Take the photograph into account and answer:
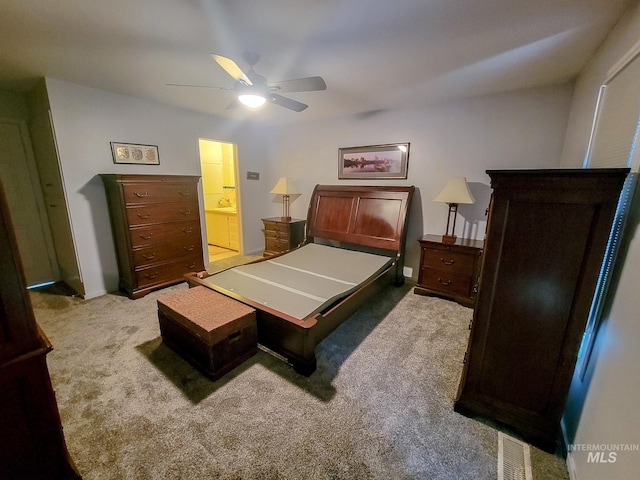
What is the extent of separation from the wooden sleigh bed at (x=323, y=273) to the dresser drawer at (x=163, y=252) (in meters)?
1.01

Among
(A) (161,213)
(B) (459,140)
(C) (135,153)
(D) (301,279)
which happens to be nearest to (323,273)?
(D) (301,279)

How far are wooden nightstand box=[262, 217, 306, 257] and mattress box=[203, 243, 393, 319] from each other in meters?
0.77

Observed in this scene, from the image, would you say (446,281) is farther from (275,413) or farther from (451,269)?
(275,413)

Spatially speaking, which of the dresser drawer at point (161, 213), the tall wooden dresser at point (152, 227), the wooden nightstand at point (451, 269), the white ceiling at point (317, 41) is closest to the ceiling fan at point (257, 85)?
the white ceiling at point (317, 41)

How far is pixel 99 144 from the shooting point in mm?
3041

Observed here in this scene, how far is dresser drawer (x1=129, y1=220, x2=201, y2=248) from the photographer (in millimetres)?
3077

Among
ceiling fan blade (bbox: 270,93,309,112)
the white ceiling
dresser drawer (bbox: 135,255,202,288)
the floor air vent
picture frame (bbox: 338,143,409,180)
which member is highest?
the white ceiling

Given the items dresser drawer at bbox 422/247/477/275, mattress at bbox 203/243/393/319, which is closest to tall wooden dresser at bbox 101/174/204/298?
mattress at bbox 203/243/393/319

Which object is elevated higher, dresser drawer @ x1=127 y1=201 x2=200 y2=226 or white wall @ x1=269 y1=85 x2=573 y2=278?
white wall @ x1=269 y1=85 x2=573 y2=278

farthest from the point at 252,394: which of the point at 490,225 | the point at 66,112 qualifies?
the point at 66,112

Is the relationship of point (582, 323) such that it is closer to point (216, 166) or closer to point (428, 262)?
point (428, 262)

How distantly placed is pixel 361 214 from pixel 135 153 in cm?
314

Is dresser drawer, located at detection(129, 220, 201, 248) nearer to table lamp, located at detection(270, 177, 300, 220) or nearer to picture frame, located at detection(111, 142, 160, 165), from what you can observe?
picture frame, located at detection(111, 142, 160, 165)

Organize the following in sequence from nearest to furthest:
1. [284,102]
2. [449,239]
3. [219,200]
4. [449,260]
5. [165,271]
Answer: [284,102] < [449,260] < [449,239] < [165,271] < [219,200]
